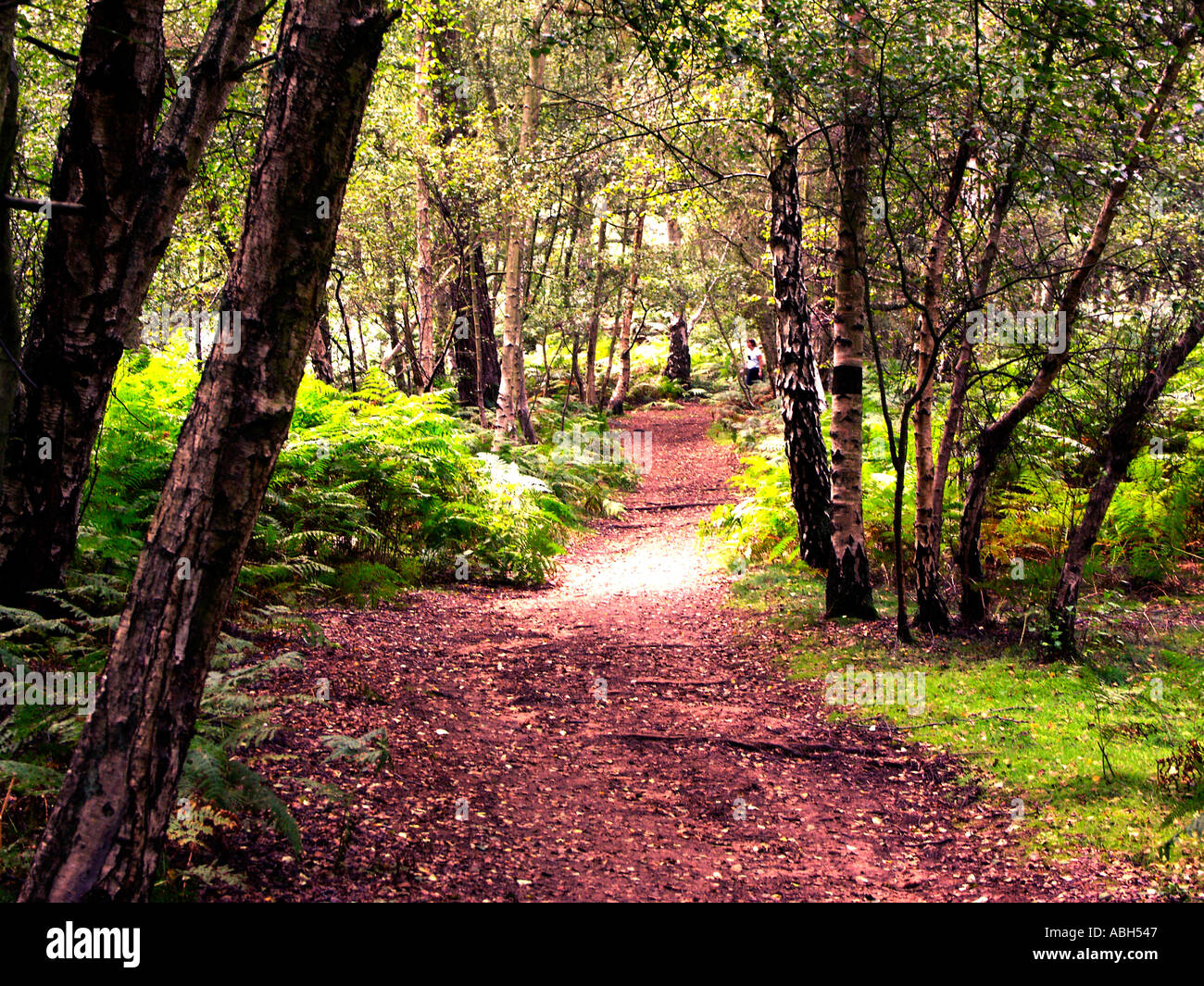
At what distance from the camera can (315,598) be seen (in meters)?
7.50

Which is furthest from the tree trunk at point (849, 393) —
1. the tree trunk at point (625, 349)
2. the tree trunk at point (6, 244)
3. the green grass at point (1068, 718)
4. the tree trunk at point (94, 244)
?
the tree trunk at point (625, 349)

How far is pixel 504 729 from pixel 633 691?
140cm

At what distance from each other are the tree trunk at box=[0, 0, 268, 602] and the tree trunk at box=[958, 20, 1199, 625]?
570cm

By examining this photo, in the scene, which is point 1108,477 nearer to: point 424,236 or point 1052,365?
point 1052,365

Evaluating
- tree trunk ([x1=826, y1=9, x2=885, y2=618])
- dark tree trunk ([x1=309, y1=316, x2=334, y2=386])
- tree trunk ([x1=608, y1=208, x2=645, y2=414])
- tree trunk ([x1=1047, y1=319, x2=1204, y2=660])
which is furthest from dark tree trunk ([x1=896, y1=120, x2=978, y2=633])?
tree trunk ([x1=608, y1=208, x2=645, y2=414])

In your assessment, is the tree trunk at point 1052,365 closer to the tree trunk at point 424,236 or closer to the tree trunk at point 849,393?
the tree trunk at point 849,393

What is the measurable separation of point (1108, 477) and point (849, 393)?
2292 mm

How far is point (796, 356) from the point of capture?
852 cm

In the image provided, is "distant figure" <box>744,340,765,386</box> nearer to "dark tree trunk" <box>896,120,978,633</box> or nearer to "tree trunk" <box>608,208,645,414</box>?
"tree trunk" <box>608,208,645,414</box>

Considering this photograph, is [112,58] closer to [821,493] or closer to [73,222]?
[73,222]

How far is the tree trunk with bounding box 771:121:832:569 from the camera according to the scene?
8398mm

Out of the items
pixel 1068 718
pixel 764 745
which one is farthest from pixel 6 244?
pixel 1068 718

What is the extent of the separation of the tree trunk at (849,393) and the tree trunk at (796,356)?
283 mm
